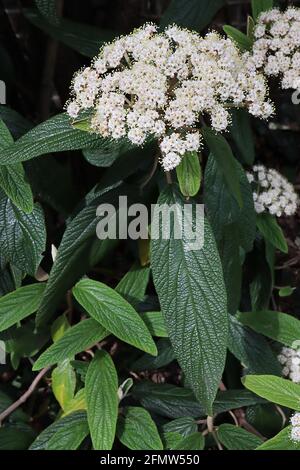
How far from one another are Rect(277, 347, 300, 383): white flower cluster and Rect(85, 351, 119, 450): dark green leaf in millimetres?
398

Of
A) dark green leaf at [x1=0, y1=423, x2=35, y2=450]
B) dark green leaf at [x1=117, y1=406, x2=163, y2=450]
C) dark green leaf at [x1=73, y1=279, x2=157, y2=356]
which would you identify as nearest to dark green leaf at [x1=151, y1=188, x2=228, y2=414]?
dark green leaf at [x1=73, y1=279, x2=157, y2=356]

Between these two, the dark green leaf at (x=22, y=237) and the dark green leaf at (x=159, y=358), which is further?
the dark green leaf at (x=159, y=358)

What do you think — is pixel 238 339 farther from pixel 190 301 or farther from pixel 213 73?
pixel 213 73

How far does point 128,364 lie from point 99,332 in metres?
0.27

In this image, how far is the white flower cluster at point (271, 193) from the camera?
149 centimetres

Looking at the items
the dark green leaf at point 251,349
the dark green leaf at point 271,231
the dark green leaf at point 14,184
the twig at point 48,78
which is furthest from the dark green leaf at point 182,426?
the twig at point 48,78

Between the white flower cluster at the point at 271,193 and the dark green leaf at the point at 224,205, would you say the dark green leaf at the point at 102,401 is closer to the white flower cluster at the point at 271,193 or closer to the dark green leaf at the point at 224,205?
the dark green leaf at the point at 224,205

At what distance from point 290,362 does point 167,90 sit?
710 millimetres

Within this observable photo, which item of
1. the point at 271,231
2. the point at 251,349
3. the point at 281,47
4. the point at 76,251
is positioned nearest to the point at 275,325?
the point at 251,349

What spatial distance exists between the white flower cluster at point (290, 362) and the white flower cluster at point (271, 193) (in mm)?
294

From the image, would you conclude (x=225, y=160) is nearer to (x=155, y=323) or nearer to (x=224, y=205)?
(x=224, y=205)

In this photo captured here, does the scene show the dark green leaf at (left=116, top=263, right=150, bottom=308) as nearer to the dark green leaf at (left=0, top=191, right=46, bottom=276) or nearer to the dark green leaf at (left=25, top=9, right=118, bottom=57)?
the dark green leaf at (left=0, top=191, right=46, bottom=276)

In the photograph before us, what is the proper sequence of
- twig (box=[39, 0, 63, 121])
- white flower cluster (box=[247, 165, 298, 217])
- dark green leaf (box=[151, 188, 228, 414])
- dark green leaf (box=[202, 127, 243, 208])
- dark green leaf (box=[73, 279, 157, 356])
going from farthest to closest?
twig (box=[39, 0, 63, 121])
white flower cluster (box=[247, 165, 298, 217])
dark green leaf (box=[73, 279, 157, 356])
dark green leaf (box=[151, 188, 228, 414])
dark green leaf (box=[202, 127, 243, 208])

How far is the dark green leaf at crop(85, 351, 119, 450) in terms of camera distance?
1225mm
